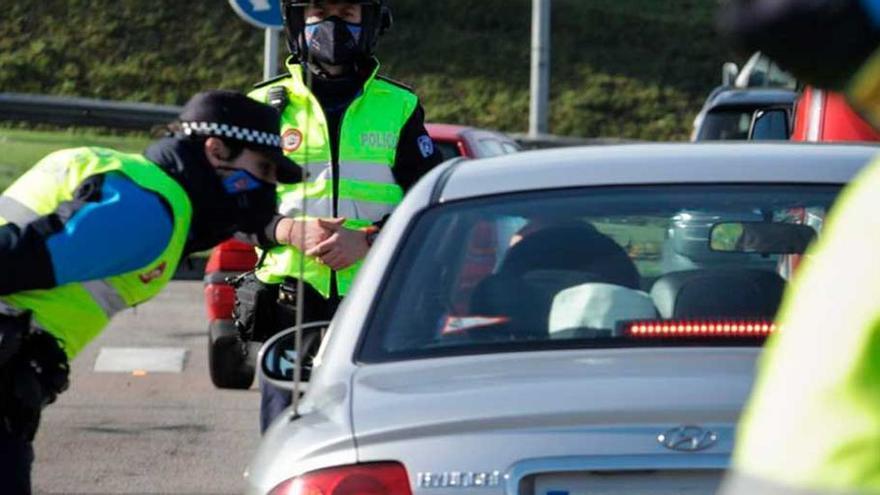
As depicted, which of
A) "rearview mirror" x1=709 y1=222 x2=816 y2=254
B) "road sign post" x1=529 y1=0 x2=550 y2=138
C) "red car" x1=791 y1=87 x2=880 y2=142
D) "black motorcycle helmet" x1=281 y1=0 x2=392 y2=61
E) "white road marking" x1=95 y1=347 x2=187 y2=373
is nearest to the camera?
"rearview mirror" x1=709 y1=222 x2=816 y2=254

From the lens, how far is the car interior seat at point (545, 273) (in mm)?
4719

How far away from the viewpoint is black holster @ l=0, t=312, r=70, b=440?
4711 millimetres

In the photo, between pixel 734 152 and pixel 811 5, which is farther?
pixel 734 152

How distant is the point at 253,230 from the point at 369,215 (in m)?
1.55

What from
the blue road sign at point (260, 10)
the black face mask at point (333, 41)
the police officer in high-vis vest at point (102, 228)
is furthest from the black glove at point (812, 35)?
the blue road sign at point (260, 10)

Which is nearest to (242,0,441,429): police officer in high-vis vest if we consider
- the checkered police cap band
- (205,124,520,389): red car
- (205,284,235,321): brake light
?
the checkered police cap band

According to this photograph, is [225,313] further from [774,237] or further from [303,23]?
[774,237]

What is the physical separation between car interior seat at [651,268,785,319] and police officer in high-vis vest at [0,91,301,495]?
94 centimetres

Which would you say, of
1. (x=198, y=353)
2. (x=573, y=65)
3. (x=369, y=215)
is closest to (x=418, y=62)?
(x=573, y=65)

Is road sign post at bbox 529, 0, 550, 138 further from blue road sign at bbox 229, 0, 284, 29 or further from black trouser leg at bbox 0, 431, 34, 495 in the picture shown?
black trouser leg at bbox 0, 431, 34, 495

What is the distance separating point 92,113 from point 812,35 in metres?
23.7

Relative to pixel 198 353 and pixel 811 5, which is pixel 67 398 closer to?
pixel 198 353

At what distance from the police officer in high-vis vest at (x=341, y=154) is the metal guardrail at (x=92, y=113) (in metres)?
18.5

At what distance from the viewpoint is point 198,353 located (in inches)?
514
